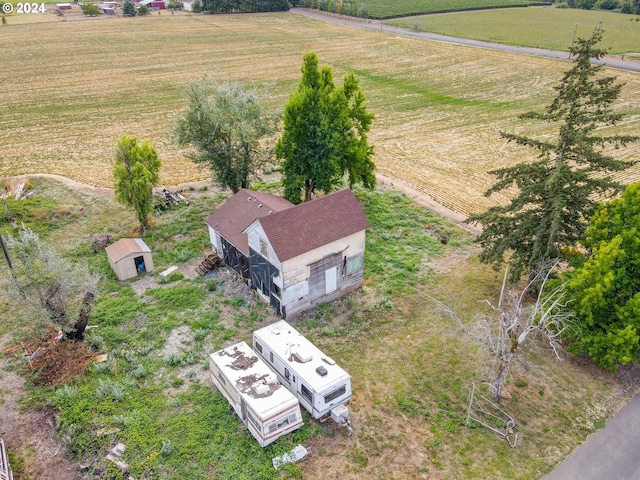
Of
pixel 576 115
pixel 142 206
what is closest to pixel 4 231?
pixel 142 206

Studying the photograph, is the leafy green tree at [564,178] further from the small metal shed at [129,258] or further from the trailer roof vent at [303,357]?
the small metal shed at [129,258]

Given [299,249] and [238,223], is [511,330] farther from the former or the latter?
[238,223]

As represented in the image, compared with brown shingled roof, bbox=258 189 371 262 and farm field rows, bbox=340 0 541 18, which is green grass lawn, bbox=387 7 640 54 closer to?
farm field rows, bbox=340 0 541 18

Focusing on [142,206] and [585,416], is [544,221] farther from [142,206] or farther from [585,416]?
[142,206]

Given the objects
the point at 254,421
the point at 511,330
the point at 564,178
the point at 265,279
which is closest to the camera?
the point at 254,421

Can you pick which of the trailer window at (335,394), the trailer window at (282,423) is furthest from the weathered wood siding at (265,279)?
the trailer window at (282,423)

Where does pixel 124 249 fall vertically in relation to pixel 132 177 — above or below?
below

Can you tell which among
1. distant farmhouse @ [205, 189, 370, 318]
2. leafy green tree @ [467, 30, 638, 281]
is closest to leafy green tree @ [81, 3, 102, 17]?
distant farmhouse @ [205, 189, 370, 318]

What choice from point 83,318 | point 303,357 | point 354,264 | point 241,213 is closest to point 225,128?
point 241,213
